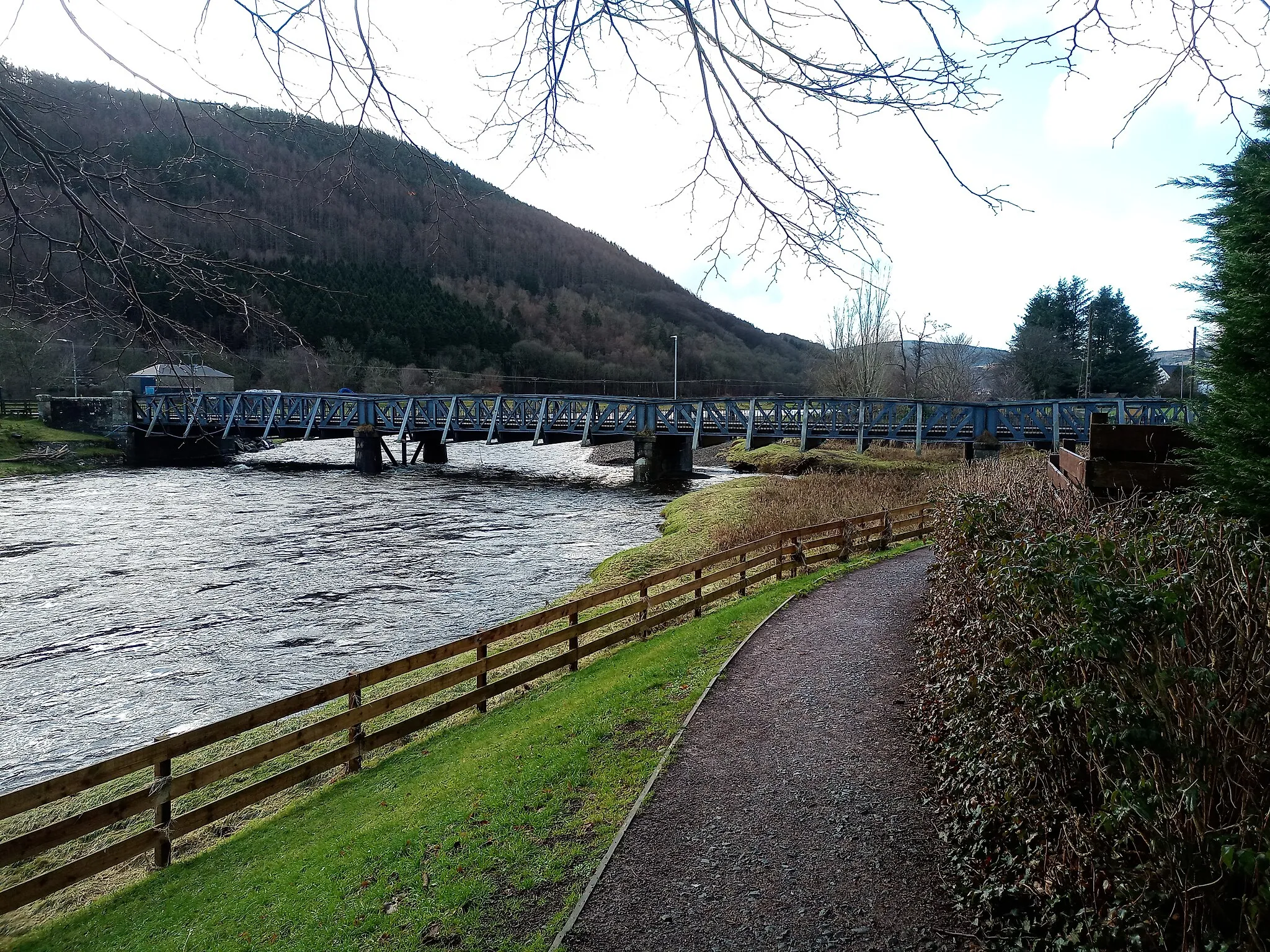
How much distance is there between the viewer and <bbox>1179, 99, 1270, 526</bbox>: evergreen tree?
7734 mm

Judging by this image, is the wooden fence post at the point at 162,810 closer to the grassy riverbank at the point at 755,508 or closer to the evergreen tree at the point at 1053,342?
the grassy riverbank at the point at 755,508

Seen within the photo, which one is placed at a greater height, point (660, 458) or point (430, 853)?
point (660, 458)

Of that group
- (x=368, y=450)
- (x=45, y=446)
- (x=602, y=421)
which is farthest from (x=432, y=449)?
(x=45, y=446)

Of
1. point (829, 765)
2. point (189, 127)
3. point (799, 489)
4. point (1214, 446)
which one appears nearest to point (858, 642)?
point (829, 765)

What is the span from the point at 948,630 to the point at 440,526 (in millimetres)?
23485

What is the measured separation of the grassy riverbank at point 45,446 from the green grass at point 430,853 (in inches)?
1716

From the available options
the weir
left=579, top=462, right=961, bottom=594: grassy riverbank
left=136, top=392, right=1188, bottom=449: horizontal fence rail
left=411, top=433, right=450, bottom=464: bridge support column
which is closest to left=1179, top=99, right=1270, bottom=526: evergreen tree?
left=579, top=462, right=961, bottom=594: grassy riverbank

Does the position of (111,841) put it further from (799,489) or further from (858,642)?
(799,489)

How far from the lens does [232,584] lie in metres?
20.7

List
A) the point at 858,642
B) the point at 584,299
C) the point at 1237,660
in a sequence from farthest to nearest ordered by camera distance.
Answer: the point at 584,299, the point at 858,642, the point at 1237,660

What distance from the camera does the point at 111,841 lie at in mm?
9117

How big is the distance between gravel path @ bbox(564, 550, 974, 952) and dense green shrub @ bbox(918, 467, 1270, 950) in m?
0.45

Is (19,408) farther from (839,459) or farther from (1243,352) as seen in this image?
(1243,352)

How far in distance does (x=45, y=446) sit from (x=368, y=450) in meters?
19.1
